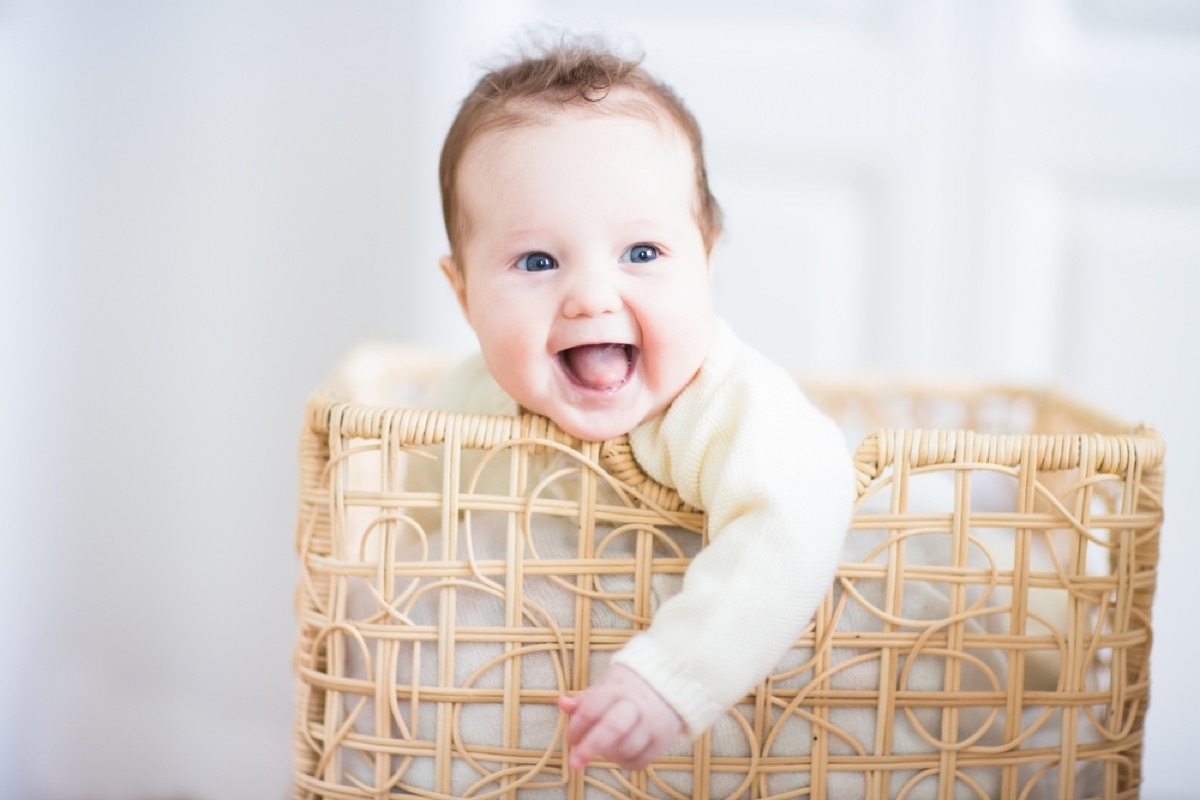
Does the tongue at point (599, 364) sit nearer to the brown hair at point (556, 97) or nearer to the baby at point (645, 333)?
the baby at point (645, 333)

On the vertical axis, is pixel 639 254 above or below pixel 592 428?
above

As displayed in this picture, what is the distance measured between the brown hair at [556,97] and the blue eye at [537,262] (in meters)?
0.07

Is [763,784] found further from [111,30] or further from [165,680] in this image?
[111,30]

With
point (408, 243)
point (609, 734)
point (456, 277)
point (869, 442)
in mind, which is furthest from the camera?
point (408, 243)

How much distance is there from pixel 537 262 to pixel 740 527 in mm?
216

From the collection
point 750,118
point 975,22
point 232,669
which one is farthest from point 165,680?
point 975,22

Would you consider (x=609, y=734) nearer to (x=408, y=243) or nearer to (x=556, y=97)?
(x=556, y=97)

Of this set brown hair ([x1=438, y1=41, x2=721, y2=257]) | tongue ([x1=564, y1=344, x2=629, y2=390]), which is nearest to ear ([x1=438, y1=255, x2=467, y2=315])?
brown hair ([x1=438, y1=41, x2=721, y2=257])

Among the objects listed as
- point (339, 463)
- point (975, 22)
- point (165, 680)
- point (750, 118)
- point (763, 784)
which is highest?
point (975, 22)

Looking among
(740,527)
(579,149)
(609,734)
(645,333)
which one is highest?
(579,149)

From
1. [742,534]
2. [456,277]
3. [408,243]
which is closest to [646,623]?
[742,534]

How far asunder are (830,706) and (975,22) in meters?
1.02

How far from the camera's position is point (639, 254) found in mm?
717

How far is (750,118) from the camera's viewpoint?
1408mm
